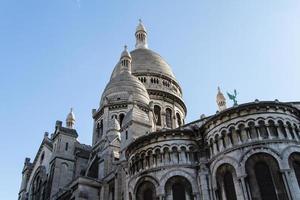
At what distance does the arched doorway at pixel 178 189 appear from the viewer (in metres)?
23.2

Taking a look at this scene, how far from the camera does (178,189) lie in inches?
931

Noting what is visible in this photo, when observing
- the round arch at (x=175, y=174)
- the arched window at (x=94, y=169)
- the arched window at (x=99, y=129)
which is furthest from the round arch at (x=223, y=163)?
the arched window at (x=99, y=129)

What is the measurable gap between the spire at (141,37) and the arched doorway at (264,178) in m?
40.8

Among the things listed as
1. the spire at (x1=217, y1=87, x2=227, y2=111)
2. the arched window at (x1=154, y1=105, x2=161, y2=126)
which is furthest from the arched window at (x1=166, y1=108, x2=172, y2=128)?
the spire at (x1=217, y1=87, x2=227, y2=111)

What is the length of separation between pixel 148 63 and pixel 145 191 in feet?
96.4

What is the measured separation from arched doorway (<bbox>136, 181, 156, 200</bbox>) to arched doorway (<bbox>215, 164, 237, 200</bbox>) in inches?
171

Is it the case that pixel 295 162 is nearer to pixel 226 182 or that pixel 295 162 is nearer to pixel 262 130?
pixel 262 130

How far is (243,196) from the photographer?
20609mm

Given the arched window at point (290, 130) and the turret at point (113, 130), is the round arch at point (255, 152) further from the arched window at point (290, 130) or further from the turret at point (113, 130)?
the turret at point (113, 130)

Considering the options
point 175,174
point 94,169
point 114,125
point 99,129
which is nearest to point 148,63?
point 99,129

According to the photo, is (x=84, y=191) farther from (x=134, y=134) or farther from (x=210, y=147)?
(x=210, y=147)

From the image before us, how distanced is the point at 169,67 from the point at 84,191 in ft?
94.1

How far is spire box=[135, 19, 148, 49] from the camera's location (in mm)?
60688

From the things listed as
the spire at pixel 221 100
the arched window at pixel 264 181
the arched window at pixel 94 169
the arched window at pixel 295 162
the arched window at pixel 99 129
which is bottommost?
the arched window at pixel 264 181
